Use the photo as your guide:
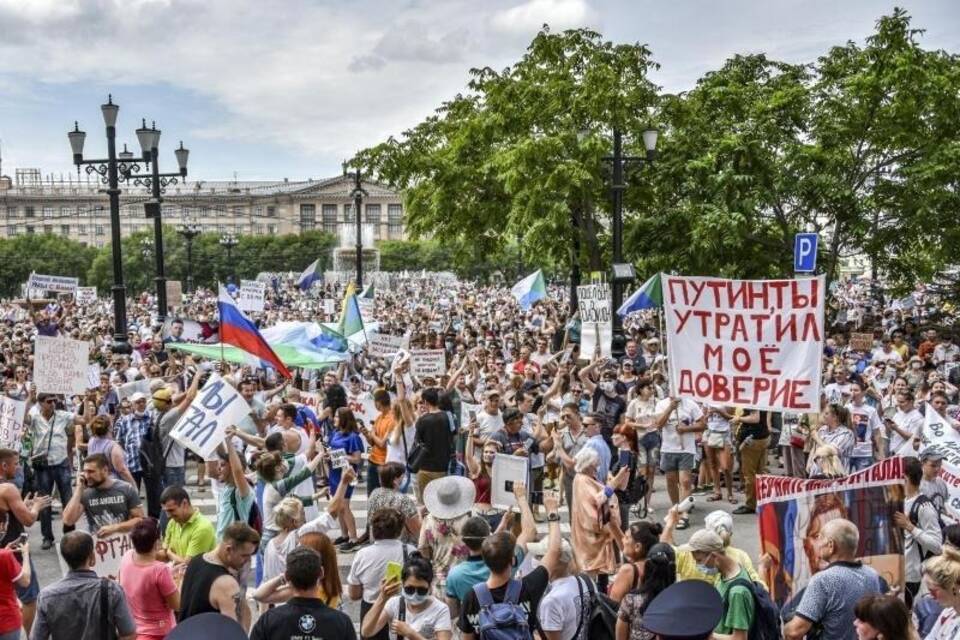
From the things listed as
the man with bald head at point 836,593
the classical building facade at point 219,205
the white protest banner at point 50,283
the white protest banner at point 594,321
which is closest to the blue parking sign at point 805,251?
the white protest banner at point 594,321

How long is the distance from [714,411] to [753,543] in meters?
2.24

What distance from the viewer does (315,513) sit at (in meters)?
8.84

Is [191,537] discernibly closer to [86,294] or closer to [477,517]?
[477,517]

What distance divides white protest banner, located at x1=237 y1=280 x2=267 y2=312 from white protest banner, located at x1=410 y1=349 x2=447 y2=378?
33.0 feet

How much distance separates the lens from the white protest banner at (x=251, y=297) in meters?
24.3

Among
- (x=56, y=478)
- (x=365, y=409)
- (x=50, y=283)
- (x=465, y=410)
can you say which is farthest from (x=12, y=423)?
(x=50, y=283)

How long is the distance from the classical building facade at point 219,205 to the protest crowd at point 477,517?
13537cm

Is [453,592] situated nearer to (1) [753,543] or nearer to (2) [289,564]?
(2) [289,564]

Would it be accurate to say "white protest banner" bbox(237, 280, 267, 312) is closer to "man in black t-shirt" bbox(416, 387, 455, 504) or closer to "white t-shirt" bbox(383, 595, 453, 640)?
"man in black t-shirt" bbox(416, 387, 455, 504)

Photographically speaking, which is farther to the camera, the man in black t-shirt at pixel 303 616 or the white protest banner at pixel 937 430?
the white protest banner at pixel 937 430

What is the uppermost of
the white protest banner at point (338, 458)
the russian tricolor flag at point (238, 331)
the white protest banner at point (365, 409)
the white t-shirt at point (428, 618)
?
the russian tricolor flag at point (238, 331)

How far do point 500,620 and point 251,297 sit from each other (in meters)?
20.8

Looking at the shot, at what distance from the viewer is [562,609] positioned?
5.20 m

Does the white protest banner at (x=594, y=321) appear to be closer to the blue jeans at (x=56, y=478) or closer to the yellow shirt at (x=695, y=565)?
the blue jeans at (x=56, y=478)
